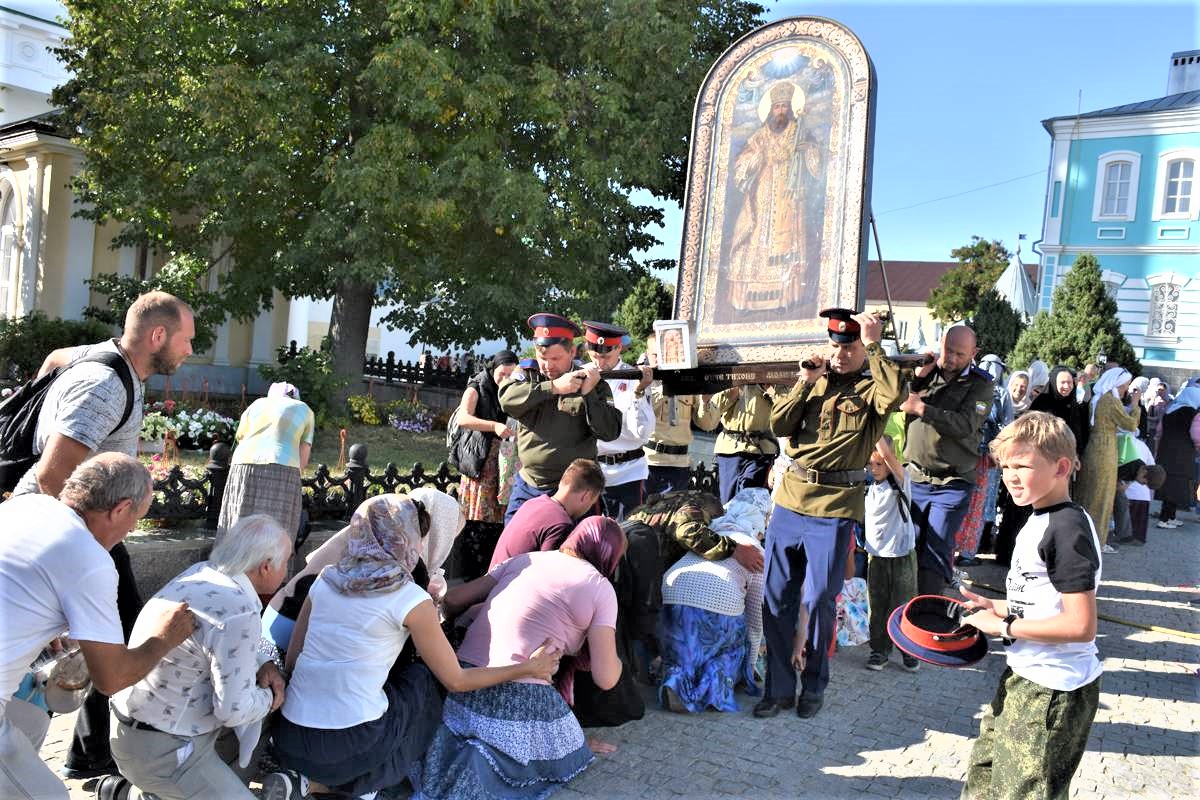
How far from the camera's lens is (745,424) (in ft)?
24.4

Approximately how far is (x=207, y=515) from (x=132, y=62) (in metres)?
9.01

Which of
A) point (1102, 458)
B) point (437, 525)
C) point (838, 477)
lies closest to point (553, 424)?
point (437, 525)

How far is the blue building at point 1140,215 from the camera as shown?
29250 millimetres

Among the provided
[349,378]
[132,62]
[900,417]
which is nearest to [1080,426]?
[900,417]

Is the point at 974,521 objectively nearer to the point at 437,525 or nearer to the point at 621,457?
the point at 621,457

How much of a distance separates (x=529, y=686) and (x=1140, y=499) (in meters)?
9.70

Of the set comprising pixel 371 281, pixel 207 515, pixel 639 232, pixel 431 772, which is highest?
pixel 639 232

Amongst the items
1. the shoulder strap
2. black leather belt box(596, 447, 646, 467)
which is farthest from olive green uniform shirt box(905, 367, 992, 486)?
the shoulder strap

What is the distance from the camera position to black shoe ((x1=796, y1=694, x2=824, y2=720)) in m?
5.16

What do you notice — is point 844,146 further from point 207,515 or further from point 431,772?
point 207,515

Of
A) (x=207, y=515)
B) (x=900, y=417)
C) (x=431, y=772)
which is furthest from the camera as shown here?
(x=900, y=417)

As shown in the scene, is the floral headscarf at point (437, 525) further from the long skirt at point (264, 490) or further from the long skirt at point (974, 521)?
the long skirt at point (974, 521)

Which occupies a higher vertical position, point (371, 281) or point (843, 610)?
point (371, 281)

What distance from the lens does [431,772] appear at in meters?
4.09
